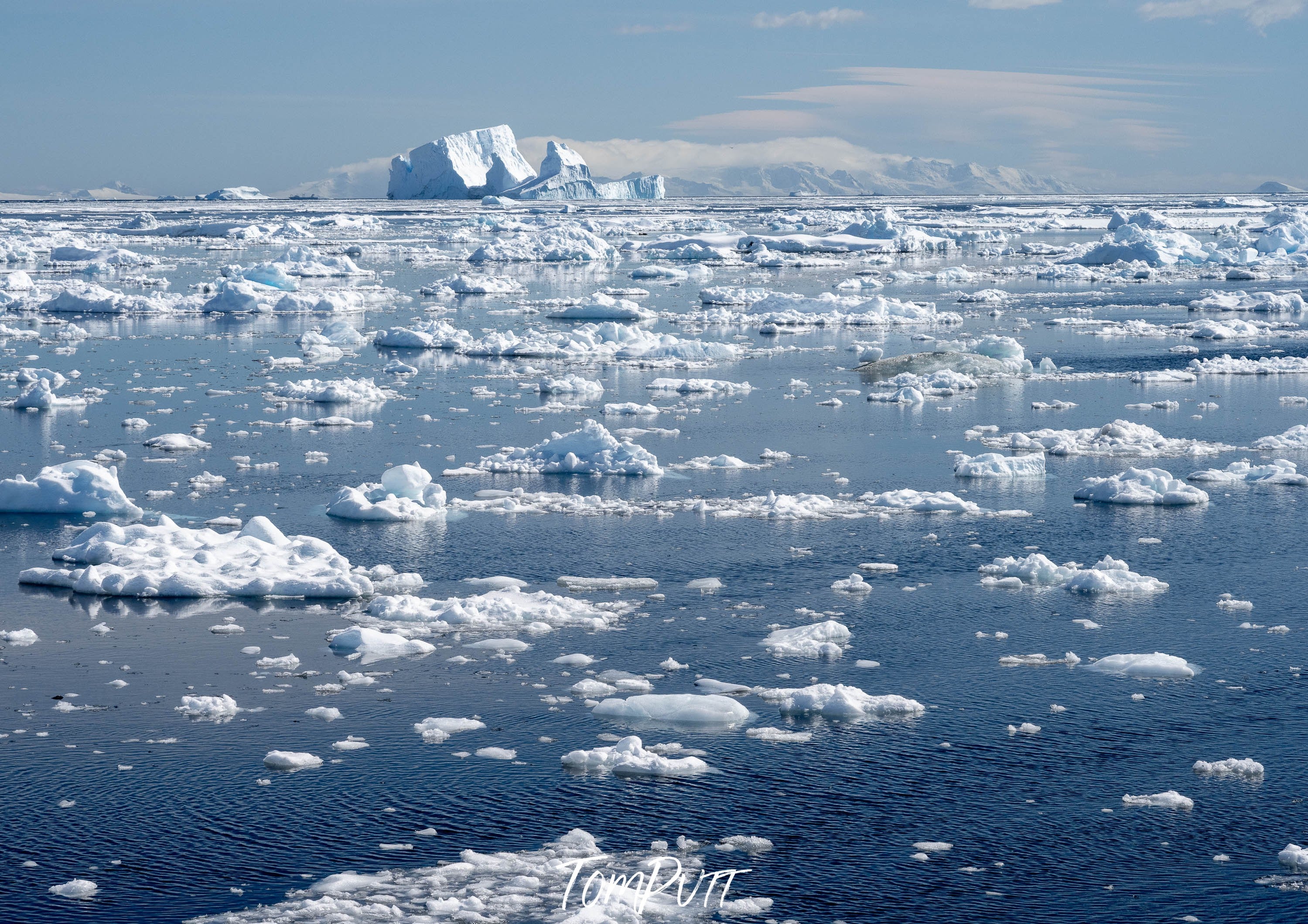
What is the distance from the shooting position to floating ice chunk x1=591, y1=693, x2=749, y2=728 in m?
8.57

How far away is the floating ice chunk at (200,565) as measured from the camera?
11.1 m

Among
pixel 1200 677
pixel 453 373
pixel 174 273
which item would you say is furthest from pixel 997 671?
pixel 174 273

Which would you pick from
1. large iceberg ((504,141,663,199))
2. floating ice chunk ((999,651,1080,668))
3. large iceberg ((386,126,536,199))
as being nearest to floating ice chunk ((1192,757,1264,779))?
floating ice chunk ((999,651,1080,668))

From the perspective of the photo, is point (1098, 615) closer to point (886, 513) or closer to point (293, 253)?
point (886, 513)

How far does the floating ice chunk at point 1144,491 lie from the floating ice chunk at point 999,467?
0.96 meters

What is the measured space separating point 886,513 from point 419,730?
22.0ft

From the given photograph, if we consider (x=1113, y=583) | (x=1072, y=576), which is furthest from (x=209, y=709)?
(x=1113, y=583)

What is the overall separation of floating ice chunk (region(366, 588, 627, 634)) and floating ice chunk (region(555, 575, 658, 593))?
0.54 m

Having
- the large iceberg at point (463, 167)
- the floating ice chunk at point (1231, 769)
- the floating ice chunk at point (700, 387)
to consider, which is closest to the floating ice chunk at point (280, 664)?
the floating ice chunk at point (1231, 769)

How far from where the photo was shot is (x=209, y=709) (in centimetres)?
866

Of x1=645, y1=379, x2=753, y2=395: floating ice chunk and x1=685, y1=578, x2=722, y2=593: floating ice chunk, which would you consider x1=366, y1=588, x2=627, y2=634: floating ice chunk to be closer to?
x1=685, y1=578, x2=722, y2=593: floating ice chunk

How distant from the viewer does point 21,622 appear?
10422 millimetres

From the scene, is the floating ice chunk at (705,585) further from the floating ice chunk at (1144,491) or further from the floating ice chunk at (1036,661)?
the floating ice chunk at (1144,491)

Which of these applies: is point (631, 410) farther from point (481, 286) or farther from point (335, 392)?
point (481, 286)
